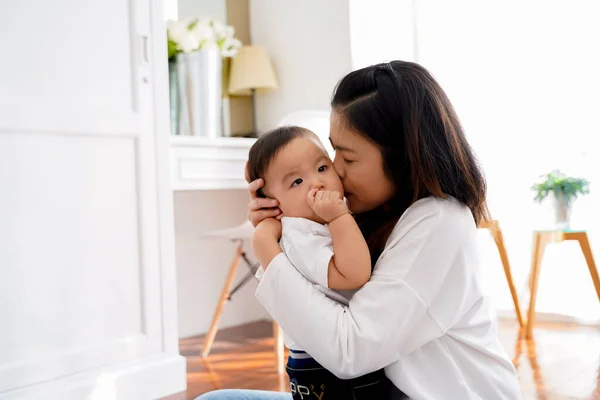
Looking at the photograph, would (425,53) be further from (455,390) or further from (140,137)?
(455,390)

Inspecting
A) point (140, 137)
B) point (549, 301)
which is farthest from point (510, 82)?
point (140, 137)

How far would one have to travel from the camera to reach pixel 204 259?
11.1ft

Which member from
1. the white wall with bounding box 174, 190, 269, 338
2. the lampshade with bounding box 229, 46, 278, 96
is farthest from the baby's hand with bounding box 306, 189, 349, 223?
the lampshade with bounding box 229, 46, 278, 96

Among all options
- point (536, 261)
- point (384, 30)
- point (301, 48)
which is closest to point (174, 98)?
point (301, 48)

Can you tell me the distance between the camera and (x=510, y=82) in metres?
3.28

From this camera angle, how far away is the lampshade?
3.41m

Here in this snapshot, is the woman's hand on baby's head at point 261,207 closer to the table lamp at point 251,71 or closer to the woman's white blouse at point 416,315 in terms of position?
the woman's white blouse at point 416,315

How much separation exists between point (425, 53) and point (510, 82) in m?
0.48

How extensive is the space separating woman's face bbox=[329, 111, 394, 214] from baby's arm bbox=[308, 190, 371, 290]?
0.06 metres

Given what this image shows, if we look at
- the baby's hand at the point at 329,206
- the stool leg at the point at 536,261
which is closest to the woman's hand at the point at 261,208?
the baby's hand at the point at 329,206

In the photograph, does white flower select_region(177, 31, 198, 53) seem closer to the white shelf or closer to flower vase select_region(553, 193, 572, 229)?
the white shelf

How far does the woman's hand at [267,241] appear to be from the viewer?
946 mm

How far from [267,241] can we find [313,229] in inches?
2.9

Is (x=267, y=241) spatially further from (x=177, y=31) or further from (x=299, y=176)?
(x=177, y=31)
